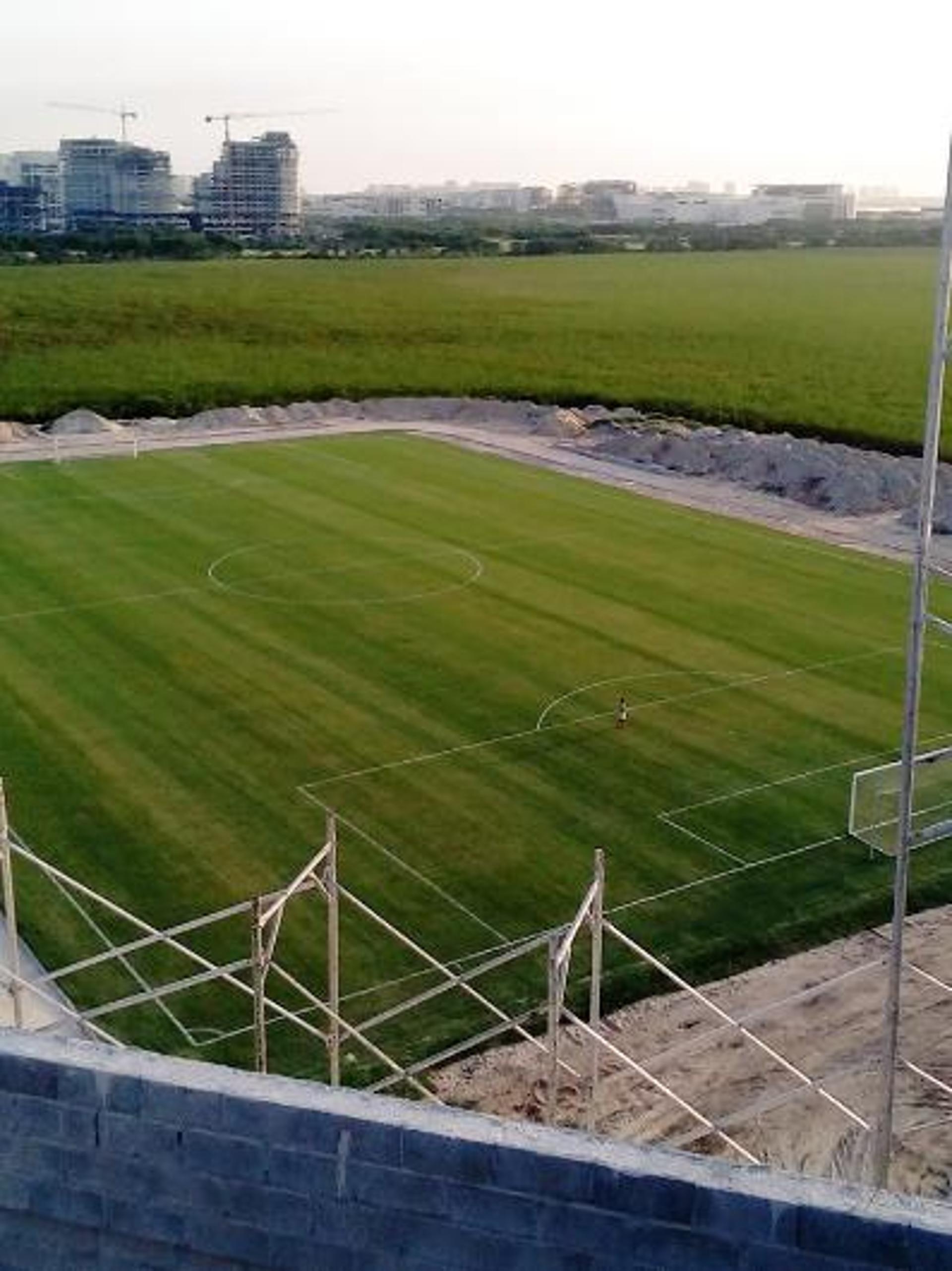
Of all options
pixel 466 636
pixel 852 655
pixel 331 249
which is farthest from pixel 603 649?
pixel 331 249

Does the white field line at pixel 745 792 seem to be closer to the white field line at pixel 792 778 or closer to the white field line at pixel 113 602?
the white field line at pixel 792 778

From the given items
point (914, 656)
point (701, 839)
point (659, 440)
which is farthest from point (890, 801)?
point (659, 440)

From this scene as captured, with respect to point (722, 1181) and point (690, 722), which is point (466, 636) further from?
point (722, 1181)

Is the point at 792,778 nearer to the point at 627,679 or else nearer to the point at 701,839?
the point at 701,839

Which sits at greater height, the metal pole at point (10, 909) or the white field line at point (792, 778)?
the metal pole at point (10, 909)

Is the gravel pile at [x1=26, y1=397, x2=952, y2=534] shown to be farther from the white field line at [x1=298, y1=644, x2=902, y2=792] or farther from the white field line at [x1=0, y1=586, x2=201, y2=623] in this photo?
the white field line at [x1=0, y1=586, x2=201, y2=623]

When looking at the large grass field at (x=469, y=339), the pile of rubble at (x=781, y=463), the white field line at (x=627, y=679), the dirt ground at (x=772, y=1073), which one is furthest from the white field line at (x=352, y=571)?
the large grass field at (x=469, y=339)
